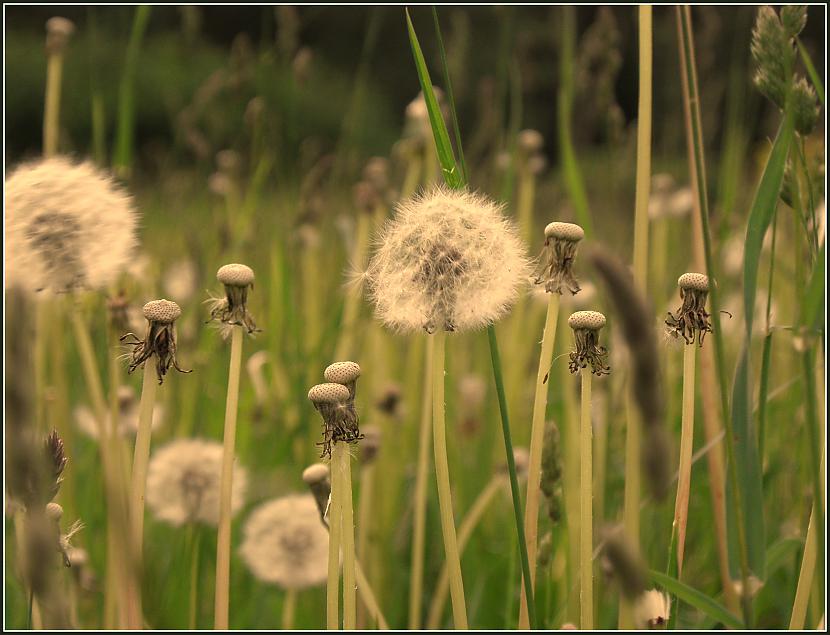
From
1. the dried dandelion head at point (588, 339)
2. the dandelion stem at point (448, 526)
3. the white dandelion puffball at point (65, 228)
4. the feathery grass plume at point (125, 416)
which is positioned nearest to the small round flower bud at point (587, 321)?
the dried dandelion head at point (588, 339)

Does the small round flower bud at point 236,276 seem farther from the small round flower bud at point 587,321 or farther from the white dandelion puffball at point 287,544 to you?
the white dandelion puffball at point 287,544

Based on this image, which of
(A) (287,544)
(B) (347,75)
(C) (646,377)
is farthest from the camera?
(B) (347,75)

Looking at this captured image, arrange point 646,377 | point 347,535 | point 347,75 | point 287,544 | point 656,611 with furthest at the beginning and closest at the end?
1. point 347,75
2. point 287,544
3. point 656,611
4. point 347,535
5. point 646,377

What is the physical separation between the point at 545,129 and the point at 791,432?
6.28 meters

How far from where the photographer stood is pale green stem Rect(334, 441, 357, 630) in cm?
51

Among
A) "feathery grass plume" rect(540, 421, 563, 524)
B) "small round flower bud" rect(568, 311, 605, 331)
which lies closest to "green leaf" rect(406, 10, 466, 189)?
"small round flower bud" rect(568, 311, 605, 331)

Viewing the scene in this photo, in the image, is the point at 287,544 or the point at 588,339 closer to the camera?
the point at 588,339

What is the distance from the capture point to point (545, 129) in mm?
7316

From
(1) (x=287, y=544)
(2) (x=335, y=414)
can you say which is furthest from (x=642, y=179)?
(1) (x=287, y=544)

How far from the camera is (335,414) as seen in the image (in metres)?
0.54

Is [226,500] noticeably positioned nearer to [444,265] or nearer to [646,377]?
[444,265]

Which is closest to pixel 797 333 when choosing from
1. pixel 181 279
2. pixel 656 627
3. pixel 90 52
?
pixel 656 627

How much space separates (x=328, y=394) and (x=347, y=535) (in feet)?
0.30

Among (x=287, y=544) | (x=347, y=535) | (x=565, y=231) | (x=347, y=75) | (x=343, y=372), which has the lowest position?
(x=287, y=544)
